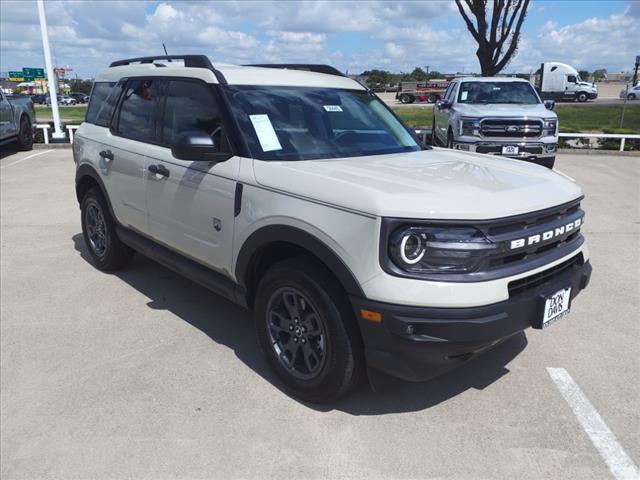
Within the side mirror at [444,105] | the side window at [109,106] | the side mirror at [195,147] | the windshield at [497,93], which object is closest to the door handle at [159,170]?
the side mirror at [195,147]

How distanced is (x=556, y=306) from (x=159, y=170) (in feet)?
9.34

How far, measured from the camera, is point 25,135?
560 inches

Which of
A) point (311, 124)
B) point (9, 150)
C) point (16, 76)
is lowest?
point (9, 150)

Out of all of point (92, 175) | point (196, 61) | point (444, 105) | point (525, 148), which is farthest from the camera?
point (444, 105)

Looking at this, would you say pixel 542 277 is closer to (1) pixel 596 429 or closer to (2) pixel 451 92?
(1) pixel 596 429

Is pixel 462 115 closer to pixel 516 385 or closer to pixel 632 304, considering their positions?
pixel 632 304

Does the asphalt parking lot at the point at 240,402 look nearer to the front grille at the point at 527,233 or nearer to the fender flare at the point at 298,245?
the fender flare at the point at 298,245

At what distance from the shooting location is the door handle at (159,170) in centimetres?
396

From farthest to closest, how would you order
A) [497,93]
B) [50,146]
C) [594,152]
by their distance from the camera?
[50,146]
[594,152]
[497,93]

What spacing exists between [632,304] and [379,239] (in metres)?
3.24

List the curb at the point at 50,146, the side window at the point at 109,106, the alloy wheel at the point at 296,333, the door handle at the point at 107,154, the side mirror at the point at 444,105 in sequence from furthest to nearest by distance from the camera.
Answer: the curb at the point at 50,146 → the side mirror at the point at 444,105 → the side window at the point at 109,106 → the door handle at the point at 107,154 → the alloy wheel at the point at 296,333

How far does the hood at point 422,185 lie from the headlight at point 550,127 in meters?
6.79

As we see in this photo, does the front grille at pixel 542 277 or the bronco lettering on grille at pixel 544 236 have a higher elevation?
the bronco lettering on grille at pixel 544 236

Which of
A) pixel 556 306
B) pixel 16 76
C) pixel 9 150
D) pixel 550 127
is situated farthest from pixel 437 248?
pixel 16 76
